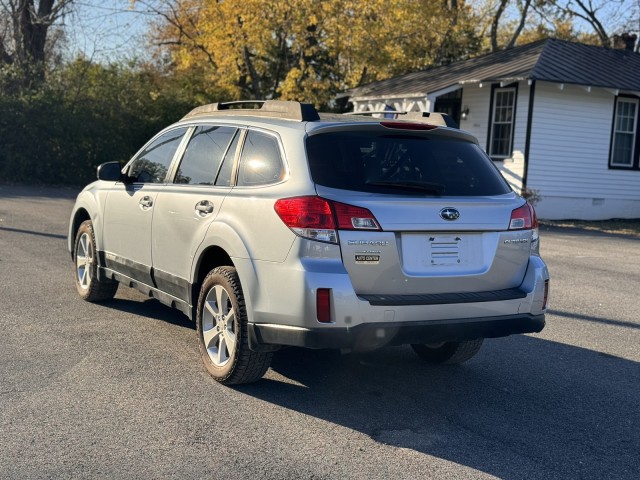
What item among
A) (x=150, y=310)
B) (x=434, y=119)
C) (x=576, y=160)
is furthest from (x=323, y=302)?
(x=576, y=160)

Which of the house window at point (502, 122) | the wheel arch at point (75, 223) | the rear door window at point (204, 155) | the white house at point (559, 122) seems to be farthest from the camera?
the house window at point (502, 122)

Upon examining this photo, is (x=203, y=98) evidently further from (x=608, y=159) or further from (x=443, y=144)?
(x=443, y=144)

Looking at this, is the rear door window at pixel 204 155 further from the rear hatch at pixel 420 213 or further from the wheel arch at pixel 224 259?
the rear hatch at pixel 420 213

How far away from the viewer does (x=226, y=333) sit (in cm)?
504

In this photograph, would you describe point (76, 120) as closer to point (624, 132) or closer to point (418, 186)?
point (624, 132)

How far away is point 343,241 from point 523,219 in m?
1.40

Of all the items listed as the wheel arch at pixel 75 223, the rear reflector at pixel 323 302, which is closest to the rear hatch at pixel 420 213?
the rear reflector at pixel 323 302

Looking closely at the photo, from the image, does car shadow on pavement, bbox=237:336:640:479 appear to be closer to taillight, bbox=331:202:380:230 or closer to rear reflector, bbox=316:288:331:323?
rear reflector, bbox=316:288:331:323

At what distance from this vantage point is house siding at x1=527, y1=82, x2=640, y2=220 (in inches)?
762

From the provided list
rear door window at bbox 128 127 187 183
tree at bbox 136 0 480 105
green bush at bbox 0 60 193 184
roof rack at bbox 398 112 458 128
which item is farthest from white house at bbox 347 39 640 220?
rear door window at bbox 128 127 187 183

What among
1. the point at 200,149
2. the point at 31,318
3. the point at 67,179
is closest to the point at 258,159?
the point at 200,149

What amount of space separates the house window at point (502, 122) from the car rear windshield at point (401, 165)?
1538 cm

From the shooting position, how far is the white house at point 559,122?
19219mm

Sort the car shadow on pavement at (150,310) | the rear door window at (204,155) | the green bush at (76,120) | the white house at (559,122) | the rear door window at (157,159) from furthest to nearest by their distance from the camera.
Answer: the green bush at (76,120), the white house at (559,122), the car shadow on pavement at (150,310), the rear door window at (157,159), the rear door window at (204,155)
